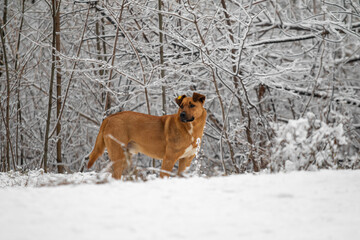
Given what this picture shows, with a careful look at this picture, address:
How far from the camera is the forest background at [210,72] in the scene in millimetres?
6000

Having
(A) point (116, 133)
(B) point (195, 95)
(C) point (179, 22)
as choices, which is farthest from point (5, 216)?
(C) point (179, 22)

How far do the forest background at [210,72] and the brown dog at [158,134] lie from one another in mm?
452

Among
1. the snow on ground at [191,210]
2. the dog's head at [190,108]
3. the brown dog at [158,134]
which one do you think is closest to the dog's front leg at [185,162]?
the brown dog at [158,134]

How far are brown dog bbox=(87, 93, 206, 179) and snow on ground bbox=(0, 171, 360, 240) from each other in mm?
2264

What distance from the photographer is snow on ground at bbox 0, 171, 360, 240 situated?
2.15m

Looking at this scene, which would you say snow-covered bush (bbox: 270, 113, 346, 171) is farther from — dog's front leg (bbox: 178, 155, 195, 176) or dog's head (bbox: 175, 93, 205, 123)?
dog's front leg (bbox: 178, 155, 195, 176)

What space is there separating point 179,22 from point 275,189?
7.02m

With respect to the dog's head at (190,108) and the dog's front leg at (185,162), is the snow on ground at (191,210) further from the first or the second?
the dog's front leg at (185,162)

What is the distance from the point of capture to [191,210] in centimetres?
250

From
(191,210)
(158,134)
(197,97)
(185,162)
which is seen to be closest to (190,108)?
(197,97)

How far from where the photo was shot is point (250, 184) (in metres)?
3.11

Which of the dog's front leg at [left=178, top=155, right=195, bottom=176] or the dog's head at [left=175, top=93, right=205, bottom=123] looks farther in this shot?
the dog's front leg at [left=178, top=155, right=195, bottom=176]

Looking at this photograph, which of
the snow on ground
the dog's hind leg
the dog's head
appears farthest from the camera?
the dog's hind leg

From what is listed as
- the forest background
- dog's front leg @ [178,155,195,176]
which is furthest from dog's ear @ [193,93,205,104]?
dog's front leg @ [178,155,195,176]
